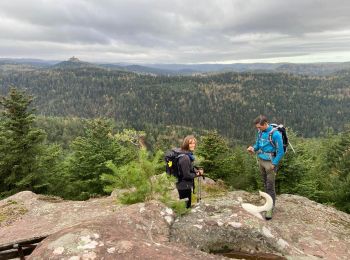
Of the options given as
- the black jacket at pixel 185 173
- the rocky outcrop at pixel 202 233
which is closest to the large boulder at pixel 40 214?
the rocky outcrop at pixel 202 233

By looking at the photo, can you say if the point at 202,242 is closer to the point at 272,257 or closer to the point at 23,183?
the point at 272,257

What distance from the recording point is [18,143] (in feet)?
80.6

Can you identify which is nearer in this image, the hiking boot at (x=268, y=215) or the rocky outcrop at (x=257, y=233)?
the rocky outcrop at (x=257, y=233)

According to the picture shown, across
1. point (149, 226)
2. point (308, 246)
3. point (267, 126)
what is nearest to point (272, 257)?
point (308, 246)

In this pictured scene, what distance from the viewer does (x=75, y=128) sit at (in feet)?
595

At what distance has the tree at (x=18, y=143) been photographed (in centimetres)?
2420

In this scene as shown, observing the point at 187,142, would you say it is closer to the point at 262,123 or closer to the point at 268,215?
the point at 262,123

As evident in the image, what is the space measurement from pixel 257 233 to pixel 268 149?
269 cm

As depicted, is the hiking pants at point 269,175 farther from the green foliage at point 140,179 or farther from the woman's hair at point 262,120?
the green foliage at point 140,179

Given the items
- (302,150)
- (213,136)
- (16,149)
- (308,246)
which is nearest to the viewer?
(308,246)

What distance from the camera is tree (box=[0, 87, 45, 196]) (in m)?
24.2

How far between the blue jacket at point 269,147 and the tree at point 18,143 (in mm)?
20760

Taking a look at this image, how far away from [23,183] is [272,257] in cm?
2298

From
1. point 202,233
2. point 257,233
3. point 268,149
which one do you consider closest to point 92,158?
point 268,149
